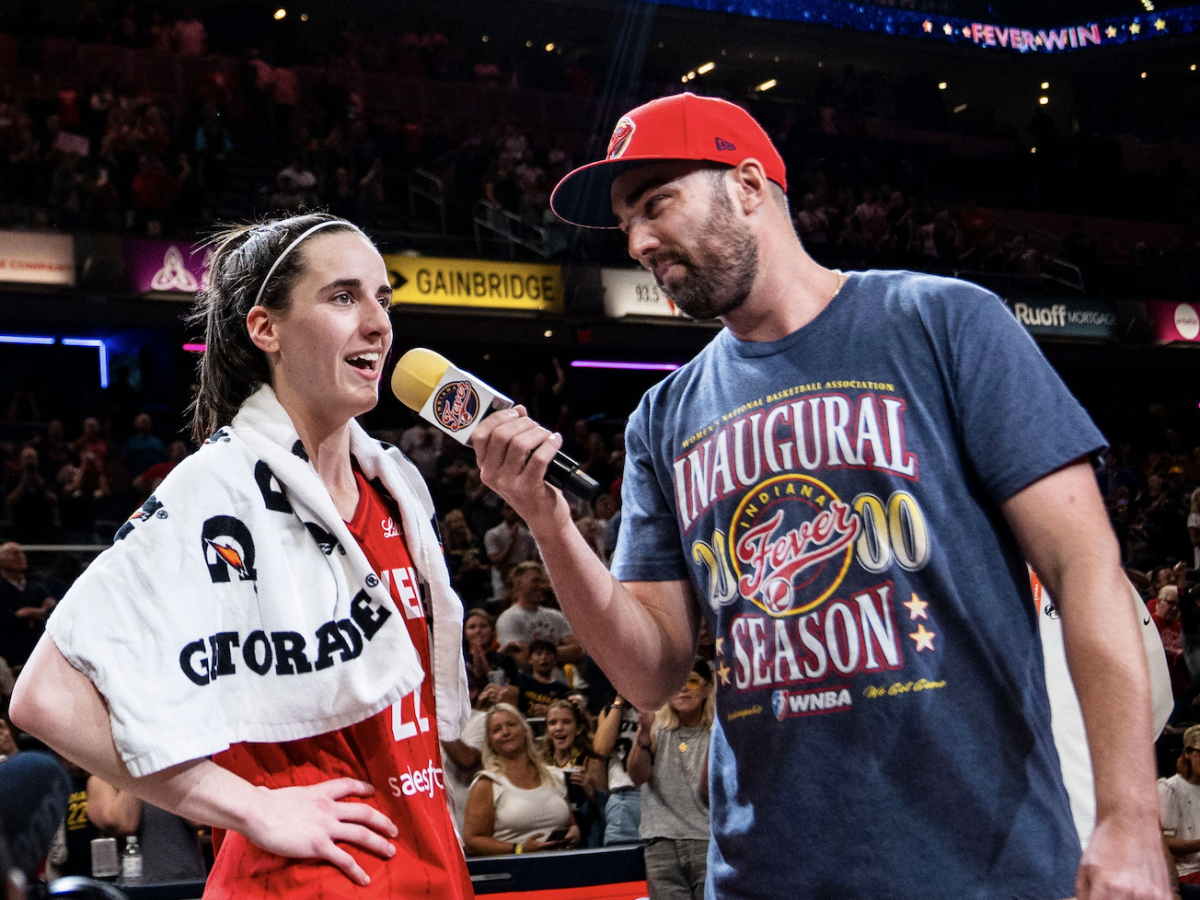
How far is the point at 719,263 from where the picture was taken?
6.45 ft

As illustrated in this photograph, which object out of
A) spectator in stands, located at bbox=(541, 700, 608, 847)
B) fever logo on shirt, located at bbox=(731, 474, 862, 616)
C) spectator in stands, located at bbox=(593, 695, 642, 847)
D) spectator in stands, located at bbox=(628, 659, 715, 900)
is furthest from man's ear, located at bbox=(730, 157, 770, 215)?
spectator in stands, located at bbox=(541, 700, 608, 847)

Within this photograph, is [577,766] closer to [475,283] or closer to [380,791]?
[380,791]

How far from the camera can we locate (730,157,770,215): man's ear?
6.60ft

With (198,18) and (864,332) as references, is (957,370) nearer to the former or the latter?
(864,332)

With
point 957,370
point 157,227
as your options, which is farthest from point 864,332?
point 157,227

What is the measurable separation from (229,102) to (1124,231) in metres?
15.2

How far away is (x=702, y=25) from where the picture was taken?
22.8 meters

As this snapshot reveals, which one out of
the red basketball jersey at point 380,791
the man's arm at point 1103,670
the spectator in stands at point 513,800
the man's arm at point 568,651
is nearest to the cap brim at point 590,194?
the red basketball jersey at point 380,791

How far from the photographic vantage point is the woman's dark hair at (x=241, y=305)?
7.15 feet

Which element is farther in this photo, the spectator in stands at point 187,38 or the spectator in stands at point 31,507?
the spectator in stands at point 187,38

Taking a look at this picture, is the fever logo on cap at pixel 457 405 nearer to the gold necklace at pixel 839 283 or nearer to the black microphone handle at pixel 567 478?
the black microphone handle at pixel 567 478

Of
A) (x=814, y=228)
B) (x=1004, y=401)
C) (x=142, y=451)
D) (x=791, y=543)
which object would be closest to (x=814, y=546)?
(x=791, y=543)

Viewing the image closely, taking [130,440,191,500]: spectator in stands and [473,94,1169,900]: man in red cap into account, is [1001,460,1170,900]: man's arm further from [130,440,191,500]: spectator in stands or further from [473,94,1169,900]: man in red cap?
[130,440,191,500]: spectator in stands

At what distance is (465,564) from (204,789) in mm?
9058
